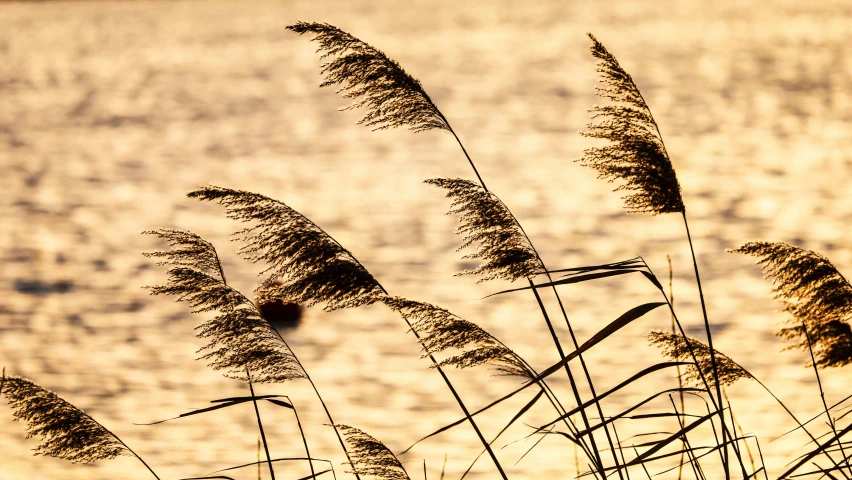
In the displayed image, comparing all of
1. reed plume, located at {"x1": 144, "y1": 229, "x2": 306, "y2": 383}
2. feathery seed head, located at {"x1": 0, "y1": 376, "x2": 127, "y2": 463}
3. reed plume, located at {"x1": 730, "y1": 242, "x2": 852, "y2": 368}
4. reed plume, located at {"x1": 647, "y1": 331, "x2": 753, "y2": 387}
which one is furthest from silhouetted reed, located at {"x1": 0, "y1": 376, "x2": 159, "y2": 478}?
reed plume, located at {"x1": 730, "y1": 242, "x2": 852, "y2": 368}

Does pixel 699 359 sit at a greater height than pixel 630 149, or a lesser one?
lesser

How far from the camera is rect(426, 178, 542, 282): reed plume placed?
345 cm

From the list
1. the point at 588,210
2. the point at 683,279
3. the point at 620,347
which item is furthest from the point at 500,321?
the point at 588,210

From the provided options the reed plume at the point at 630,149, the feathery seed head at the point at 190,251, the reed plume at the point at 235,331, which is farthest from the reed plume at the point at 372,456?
the reed plume at the point at 630,149

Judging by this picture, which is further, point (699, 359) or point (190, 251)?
point (190, 251)

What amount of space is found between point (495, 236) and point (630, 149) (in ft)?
1.85

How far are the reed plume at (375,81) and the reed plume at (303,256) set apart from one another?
46 cm

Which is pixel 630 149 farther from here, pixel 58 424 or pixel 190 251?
pixel 58 424

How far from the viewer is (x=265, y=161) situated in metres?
16.5

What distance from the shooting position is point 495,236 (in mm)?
3461

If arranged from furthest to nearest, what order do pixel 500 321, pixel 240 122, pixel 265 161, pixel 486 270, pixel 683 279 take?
1. pixel 240 122
2. pixel 265 161
3. pixel 683 279
4. pixel 500 321
5. pixel 486 270

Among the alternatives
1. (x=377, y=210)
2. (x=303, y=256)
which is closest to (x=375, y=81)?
(x=303, y=256)

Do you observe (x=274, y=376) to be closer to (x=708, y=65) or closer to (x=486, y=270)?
(x=486, y=270)

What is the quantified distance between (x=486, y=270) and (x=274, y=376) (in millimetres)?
829
